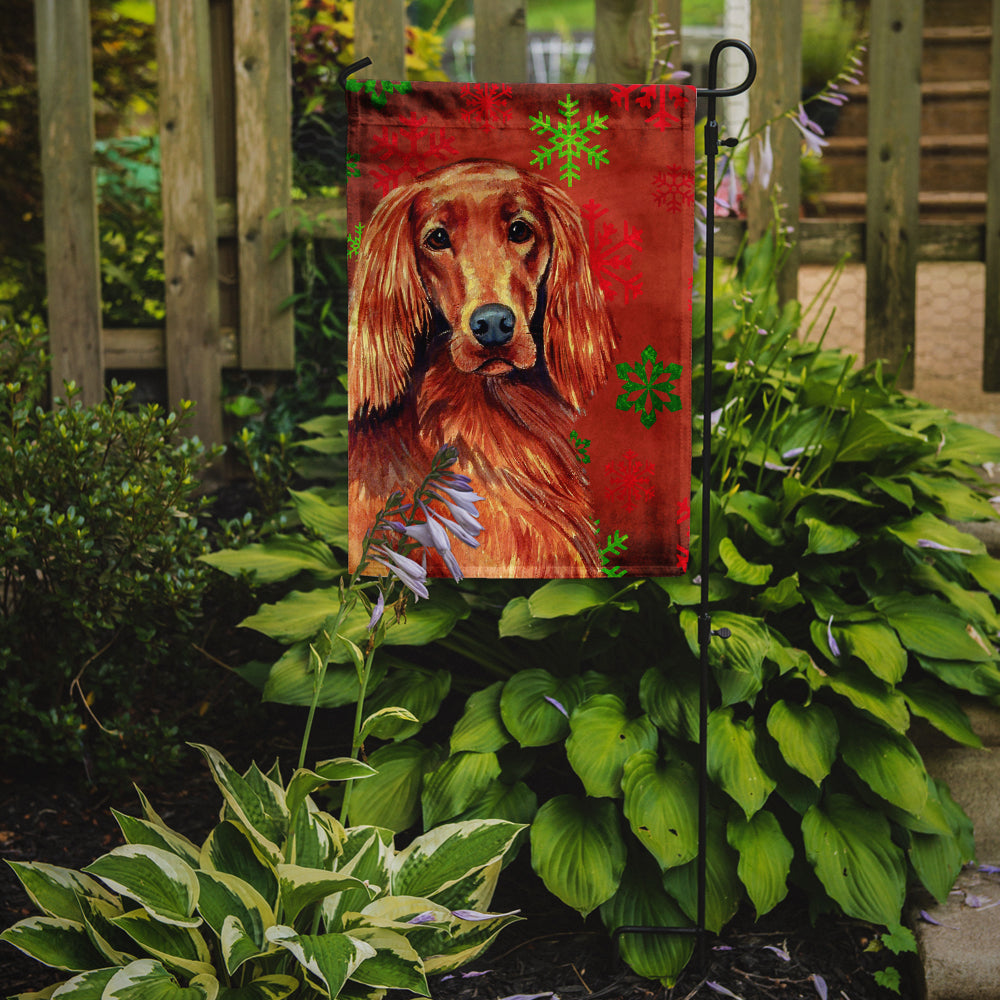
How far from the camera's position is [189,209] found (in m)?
3.35

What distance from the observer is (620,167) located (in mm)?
1810

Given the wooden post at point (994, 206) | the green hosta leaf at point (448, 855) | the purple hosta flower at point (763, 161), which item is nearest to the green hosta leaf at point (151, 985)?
the green hosta leaf at point (448, 855)

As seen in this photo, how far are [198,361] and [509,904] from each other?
6.97ft

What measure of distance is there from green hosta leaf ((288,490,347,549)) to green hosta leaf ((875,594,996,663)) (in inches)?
49.6

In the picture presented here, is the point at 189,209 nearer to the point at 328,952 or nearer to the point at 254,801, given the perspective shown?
the point at 254,801

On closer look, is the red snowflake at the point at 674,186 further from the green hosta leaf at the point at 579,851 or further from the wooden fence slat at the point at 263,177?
the wooden fence slat at the point at 263,177

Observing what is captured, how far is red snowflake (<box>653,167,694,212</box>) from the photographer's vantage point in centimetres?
180

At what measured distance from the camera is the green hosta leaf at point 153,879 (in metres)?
1.51

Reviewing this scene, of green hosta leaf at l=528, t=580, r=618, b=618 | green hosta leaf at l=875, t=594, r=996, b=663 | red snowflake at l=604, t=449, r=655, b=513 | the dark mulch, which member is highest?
red snowflake at l=604, t=449, r=655, b=513

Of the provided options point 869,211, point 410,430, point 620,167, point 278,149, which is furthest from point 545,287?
point 869,211

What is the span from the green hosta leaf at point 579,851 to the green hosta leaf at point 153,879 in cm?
64

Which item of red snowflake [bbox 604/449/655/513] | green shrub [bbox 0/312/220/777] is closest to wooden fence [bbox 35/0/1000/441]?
green shrub [bbox 0/312/220/777]

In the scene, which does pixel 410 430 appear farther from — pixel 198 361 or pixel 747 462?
pixel 198 361

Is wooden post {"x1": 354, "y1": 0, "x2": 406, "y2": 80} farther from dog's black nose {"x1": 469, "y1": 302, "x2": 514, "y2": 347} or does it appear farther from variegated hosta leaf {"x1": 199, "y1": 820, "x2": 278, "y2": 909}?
variegated hosta leaf {"x1": 199, "y1": 820, "x2": 278, "y2": 909}
